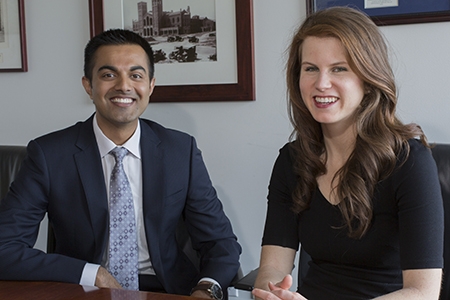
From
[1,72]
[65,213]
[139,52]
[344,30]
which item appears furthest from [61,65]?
[344,30]

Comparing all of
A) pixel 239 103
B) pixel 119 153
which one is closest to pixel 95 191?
pixel 119 153

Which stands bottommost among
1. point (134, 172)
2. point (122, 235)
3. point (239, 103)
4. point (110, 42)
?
point (122, 235)

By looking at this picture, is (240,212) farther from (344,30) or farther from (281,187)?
(344,30)

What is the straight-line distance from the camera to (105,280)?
1830 millimetres

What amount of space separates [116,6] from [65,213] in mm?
1088

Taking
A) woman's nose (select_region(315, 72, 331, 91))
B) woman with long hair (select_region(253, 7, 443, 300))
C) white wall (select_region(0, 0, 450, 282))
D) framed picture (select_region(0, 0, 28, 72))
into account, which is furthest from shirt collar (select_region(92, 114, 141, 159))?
framed picture (select_region(0, 0, 28, 72))

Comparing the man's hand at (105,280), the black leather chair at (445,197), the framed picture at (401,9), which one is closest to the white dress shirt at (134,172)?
the man's hand at (105,280)

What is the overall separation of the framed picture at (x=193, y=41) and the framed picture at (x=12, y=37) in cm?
41

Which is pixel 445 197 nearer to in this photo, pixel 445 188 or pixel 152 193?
pixel 445 188

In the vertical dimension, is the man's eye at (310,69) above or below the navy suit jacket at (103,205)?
above

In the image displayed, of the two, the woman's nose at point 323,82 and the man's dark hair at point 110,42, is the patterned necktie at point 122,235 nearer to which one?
the man's dark hair at point 110,42

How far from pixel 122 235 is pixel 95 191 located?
7.1 inches

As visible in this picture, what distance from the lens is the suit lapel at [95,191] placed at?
199 centimetres

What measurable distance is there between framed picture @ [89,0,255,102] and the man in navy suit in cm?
38
